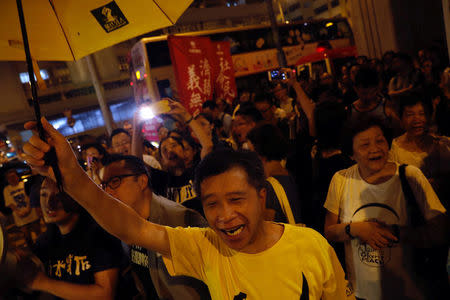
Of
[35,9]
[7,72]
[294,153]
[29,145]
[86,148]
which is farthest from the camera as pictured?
[7,72]

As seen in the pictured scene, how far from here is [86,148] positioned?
4875mm

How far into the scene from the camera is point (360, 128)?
2307 mm

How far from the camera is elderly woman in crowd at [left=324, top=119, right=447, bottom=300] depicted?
6.81ft

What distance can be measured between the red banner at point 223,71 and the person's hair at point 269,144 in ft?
27.4

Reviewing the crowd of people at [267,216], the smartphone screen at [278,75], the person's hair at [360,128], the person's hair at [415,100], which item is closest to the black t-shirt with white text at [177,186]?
the crowd of people at [267,216]

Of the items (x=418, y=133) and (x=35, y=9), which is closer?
(x=35, y=9)

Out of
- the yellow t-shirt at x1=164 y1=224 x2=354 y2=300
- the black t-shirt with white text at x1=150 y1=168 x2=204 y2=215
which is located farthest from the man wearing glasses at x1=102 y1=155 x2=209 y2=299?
the black t-shirt with white text at x1=150 y1=168 x2=204 y2=215

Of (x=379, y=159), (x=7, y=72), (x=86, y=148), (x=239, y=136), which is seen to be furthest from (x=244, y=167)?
(x=7, y=72)

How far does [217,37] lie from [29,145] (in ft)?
36.3

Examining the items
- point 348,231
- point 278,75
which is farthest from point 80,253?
point 278,75

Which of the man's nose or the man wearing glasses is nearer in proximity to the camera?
the man's nose

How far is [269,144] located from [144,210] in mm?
1152

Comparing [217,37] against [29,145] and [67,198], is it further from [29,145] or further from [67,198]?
[29,145]

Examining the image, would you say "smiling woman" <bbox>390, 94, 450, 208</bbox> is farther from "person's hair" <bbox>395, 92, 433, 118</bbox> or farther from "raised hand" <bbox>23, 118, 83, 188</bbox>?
"raised hand" <bbox>23, 118, 83, 188</bbox>
